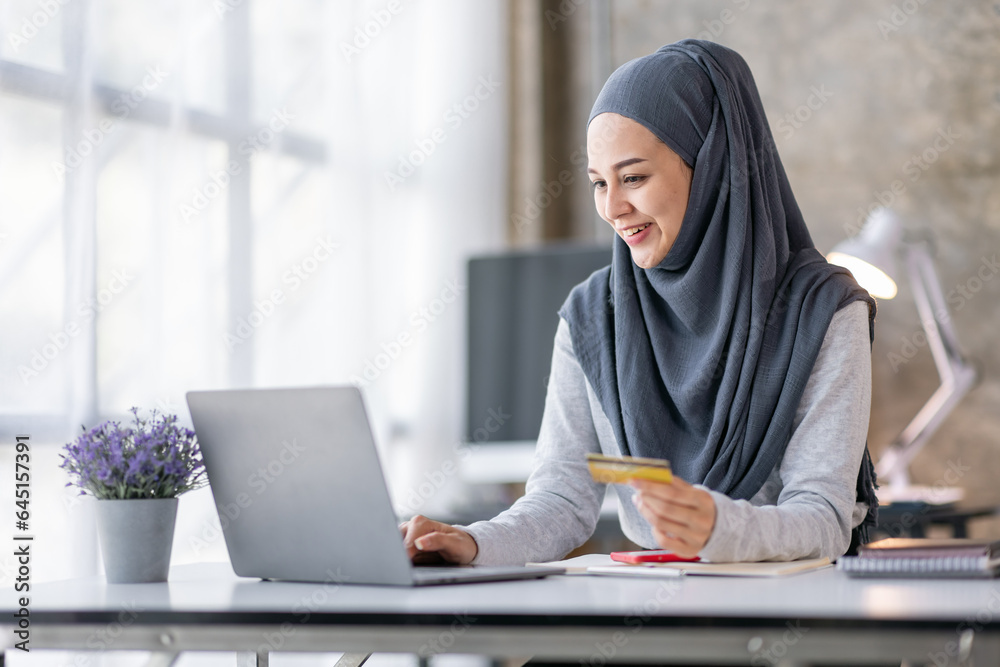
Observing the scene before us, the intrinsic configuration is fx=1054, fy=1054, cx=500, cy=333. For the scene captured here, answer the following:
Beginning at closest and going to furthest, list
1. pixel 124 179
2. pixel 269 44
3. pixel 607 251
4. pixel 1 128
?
pixel 1 128 < pixel 124 179 < pixel 269 44 < pixel 607 251

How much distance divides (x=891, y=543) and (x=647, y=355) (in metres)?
0.47

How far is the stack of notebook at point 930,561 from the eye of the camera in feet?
3.51

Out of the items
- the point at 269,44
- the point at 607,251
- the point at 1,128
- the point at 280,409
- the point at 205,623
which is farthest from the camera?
the point at 607,251

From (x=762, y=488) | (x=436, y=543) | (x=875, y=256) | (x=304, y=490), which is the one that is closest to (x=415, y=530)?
(x=436, y=543)

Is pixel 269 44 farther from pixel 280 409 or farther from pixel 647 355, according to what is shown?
pixel 280 409

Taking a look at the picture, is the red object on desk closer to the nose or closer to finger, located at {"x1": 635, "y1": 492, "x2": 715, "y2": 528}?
finger, located at {"x1": 635, "y1": 492, "x2": 715, "y2": 528}

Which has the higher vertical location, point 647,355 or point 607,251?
point 607,251

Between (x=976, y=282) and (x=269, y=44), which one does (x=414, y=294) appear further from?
(x=976, y=282)

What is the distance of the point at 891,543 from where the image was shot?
3.97 feet

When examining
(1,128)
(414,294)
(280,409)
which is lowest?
(280,409)

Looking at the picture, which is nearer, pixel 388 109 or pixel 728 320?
pixel 728 320

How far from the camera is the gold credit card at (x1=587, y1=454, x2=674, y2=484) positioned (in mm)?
1044

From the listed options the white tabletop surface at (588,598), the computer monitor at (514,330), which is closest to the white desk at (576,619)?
the white tabletop surface at (588,598)

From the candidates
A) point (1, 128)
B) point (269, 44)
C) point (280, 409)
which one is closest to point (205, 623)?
point (280, 409)
